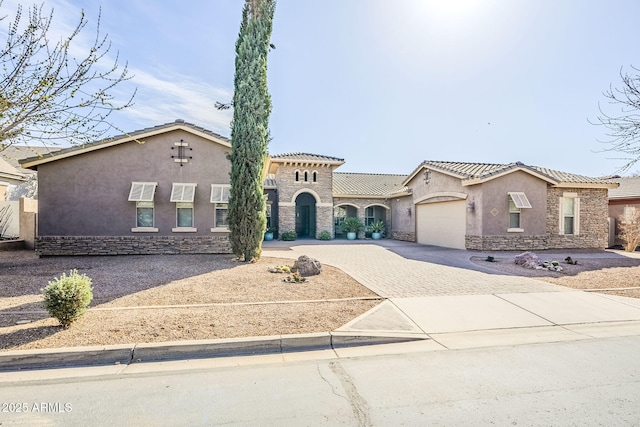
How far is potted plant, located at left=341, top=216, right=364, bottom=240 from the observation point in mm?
22828

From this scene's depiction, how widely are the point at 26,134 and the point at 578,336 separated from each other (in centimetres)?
965

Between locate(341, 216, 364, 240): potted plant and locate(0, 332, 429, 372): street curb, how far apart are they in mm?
17892

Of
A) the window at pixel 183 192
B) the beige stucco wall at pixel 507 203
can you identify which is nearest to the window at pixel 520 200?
the beige stucco wall at pixel 507 203

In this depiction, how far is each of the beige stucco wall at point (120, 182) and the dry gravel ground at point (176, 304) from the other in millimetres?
2584

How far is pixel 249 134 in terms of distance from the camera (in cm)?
1124

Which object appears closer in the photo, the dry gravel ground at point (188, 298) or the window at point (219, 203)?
the dry gravel ground at point (188, 298)

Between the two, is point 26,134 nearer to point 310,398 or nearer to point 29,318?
point 29,318

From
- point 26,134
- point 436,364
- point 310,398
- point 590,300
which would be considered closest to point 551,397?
point 436,364

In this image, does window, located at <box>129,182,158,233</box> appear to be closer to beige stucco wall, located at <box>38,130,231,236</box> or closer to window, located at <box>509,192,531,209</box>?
beige stucco wall, located at <box>38,130,231,236</box>

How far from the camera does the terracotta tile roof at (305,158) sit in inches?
829

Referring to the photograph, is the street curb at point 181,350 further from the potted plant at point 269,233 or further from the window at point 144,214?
the potted plant at point 269,233

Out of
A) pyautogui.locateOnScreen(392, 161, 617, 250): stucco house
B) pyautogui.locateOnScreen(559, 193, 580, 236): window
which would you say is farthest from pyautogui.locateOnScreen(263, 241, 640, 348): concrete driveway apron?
pyautogui.locateOnScreen(559, 193, 580, 236): window

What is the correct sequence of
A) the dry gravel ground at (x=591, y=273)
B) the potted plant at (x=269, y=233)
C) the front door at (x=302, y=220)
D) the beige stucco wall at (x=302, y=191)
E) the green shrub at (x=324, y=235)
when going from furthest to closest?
the front door at (x=302, y=220) < the green shrub at (x=324, y=235) < the potted plant at (x=269, y=233) < the beige stucco wall at (x=302, y=191) < the dry gravel ground at (x=591, y=273)

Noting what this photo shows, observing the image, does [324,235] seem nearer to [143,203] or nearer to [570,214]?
[143,203]
